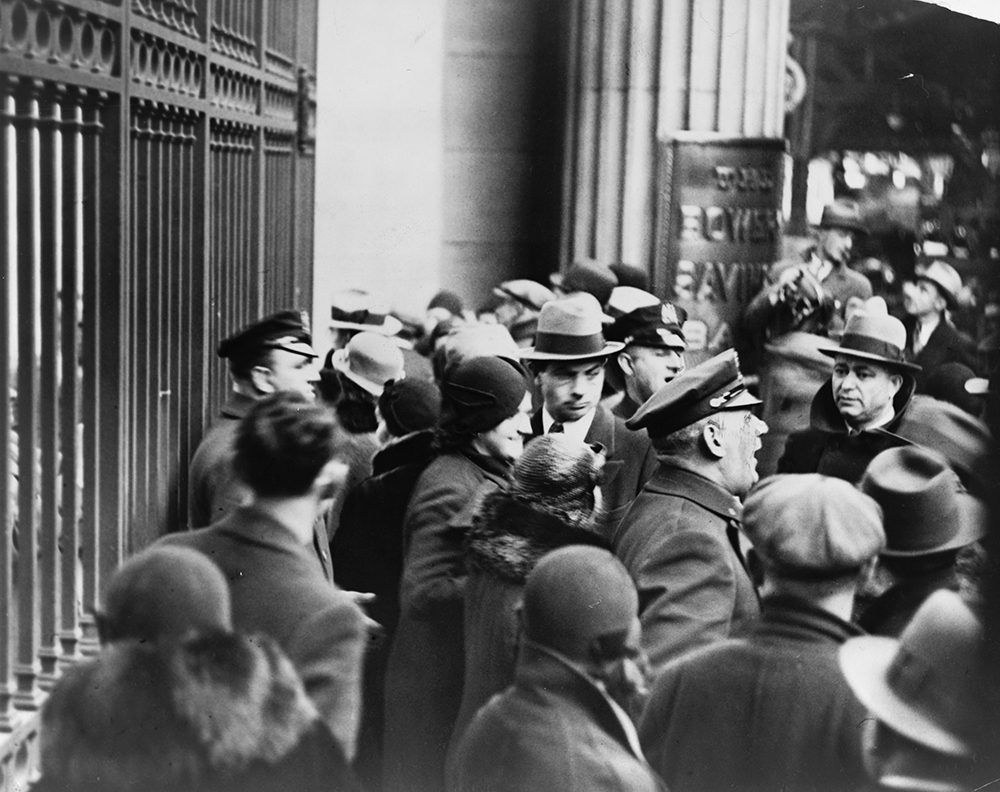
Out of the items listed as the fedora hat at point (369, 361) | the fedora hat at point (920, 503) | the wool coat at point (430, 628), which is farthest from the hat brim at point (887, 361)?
the fedora hat at point (369, 361)

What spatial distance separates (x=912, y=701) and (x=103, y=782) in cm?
244

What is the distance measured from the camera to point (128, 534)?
4039 mm

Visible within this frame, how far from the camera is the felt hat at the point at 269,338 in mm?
4355

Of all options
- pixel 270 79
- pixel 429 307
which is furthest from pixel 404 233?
pixel 270 79

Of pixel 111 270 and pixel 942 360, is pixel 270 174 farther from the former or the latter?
pixel 942 360

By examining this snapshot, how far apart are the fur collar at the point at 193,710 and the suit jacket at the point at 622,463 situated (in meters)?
1.17

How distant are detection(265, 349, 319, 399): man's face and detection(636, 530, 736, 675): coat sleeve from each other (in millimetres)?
1138

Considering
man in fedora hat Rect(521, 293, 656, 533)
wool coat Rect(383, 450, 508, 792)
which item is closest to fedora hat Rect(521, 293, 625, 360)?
man in fedora hat Rect(521, 293, 656, 533)

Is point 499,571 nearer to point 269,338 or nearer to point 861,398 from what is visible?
point 269,338

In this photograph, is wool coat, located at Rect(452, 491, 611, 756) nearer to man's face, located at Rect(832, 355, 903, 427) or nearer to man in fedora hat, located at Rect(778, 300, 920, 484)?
man in fedora hat, located at Rect(778, 300, 920, 484)

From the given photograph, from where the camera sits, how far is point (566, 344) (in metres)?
4.94

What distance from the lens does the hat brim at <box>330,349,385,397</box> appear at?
4.78m

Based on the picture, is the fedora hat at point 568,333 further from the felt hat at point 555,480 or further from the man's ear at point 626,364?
the felt hat at point 555,480

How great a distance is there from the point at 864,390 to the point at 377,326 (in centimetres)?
162
